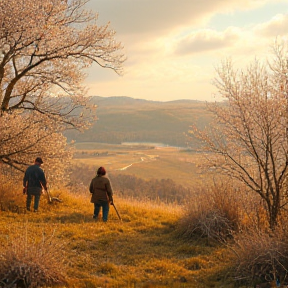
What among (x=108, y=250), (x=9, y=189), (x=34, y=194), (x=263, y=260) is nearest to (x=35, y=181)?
(x=34, y=194)

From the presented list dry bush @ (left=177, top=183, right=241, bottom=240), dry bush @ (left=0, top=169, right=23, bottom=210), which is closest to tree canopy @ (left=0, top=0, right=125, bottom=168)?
dry bush @ (left=0, top=169, right=23, bottom=210)

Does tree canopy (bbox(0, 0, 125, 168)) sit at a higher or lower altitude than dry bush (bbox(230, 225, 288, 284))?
higher

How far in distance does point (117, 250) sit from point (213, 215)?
10.2 feet

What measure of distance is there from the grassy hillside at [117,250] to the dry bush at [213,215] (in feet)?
1.34

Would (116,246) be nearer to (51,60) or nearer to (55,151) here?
(55,151)

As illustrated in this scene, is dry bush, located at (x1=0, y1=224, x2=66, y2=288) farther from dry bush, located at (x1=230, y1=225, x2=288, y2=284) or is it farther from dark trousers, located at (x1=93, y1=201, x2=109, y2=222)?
dark trousers, located at (x1=93, y1=201, x2=109, y2=222)

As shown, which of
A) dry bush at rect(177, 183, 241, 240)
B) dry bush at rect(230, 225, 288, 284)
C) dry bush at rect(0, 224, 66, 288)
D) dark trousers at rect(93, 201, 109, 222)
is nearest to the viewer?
dry bush at rect(0, 224, 66, 288)

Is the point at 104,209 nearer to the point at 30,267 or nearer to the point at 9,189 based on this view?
the point at 9,189

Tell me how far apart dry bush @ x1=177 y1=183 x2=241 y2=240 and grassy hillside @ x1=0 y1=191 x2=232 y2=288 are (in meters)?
0.41

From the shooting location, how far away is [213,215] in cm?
1002

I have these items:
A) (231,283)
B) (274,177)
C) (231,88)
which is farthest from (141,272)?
(231,88)

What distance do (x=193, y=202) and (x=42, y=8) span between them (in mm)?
9958

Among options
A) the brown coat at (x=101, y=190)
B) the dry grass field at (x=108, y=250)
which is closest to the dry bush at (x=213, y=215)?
the dry grass field at (x=108, y=250)

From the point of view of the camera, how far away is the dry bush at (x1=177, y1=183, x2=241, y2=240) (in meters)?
9.91
